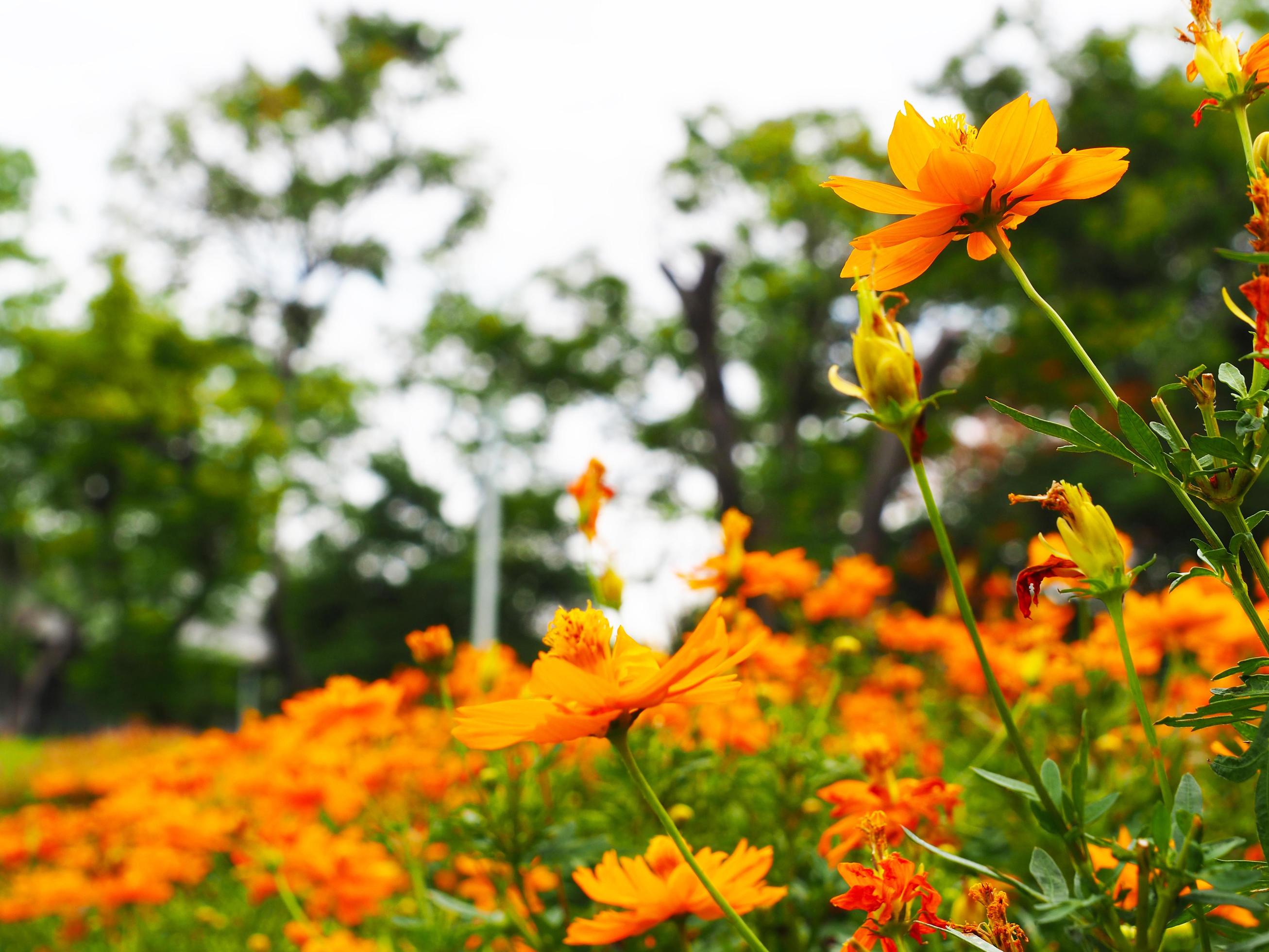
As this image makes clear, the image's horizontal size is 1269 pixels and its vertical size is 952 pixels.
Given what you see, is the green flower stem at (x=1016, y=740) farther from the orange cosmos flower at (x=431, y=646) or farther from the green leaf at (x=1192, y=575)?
the orange cosmos flower at (x=431, y=646)

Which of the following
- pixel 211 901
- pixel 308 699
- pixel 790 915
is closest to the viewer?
pixel 790 915

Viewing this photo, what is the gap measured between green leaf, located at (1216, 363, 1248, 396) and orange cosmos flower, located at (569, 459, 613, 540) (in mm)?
453

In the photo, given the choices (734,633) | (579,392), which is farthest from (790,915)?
(579,392)

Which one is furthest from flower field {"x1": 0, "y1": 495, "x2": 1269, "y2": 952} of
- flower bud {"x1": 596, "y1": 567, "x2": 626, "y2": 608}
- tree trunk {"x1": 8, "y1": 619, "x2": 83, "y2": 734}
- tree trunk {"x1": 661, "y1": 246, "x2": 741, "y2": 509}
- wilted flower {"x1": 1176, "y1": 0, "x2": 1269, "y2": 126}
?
tree trunk {"x1": 8, "y1": 619, "x2": 83, "y2": 734}

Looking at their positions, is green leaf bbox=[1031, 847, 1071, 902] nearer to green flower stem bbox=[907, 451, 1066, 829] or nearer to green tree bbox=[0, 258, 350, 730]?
green flower stem bbox=[907, 451, 1066, 829]

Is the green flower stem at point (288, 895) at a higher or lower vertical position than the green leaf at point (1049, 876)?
lower

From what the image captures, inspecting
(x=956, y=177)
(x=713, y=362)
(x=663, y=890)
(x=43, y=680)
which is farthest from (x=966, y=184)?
(x=43, y=680)

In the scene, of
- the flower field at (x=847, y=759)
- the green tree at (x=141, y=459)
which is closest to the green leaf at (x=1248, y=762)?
the flower field at (x=847, y=759)

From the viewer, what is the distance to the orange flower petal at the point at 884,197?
0.43 meters

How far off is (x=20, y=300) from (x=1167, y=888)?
15.8 m

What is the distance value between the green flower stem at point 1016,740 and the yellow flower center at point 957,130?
186 mm

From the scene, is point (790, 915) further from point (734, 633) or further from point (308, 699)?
point (308, 699)

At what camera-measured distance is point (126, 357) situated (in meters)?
9.83

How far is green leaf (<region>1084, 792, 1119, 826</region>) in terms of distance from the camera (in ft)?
1.32
